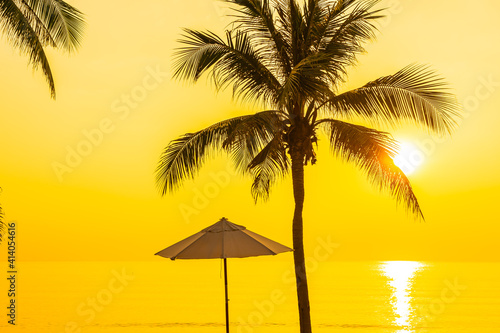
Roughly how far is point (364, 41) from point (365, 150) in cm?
248

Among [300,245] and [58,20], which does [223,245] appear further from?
[58,20]

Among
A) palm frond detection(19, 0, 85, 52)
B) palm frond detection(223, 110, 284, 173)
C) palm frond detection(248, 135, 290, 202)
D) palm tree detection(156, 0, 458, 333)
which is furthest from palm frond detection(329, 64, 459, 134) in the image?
palm frond detection(19, 0, 85, 52)

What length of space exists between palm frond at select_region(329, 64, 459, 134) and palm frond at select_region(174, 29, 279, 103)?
175 cm

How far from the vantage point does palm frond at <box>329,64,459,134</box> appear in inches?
435

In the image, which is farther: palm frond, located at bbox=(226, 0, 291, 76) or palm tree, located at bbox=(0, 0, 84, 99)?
palm frond, located at bbox=(226, 0, 291, 76)

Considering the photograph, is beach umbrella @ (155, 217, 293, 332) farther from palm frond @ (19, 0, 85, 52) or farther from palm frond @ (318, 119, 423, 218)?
palm frond @ (19, 0, 85, 52)

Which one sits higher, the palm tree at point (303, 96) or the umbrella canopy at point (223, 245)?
the palm tree at point (303, 96)

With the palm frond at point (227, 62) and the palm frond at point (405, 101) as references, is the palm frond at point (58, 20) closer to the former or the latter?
the palm frond at point (227, 62)

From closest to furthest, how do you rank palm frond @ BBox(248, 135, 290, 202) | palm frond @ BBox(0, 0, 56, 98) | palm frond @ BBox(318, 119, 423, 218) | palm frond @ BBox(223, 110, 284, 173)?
palm frond @ BBox(0, 0, 56, 98) → palm frond @ BBox(223, 110, 284, 173) → palm frond @ BBox(318, 119, 423, 218) → palm frond @ BBox(248, 135, 290, 202)

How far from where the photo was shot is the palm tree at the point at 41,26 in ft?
32.7

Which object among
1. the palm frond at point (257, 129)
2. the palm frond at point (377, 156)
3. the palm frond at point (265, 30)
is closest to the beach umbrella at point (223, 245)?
the palm frond at point (257, 129)

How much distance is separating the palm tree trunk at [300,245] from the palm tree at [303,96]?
23mm

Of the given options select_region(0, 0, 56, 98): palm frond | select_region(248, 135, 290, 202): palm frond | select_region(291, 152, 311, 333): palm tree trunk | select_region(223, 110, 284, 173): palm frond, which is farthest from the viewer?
select_region(248, 135, 290, 202): palm frond

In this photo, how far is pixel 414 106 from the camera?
Answer: 11.3 m
